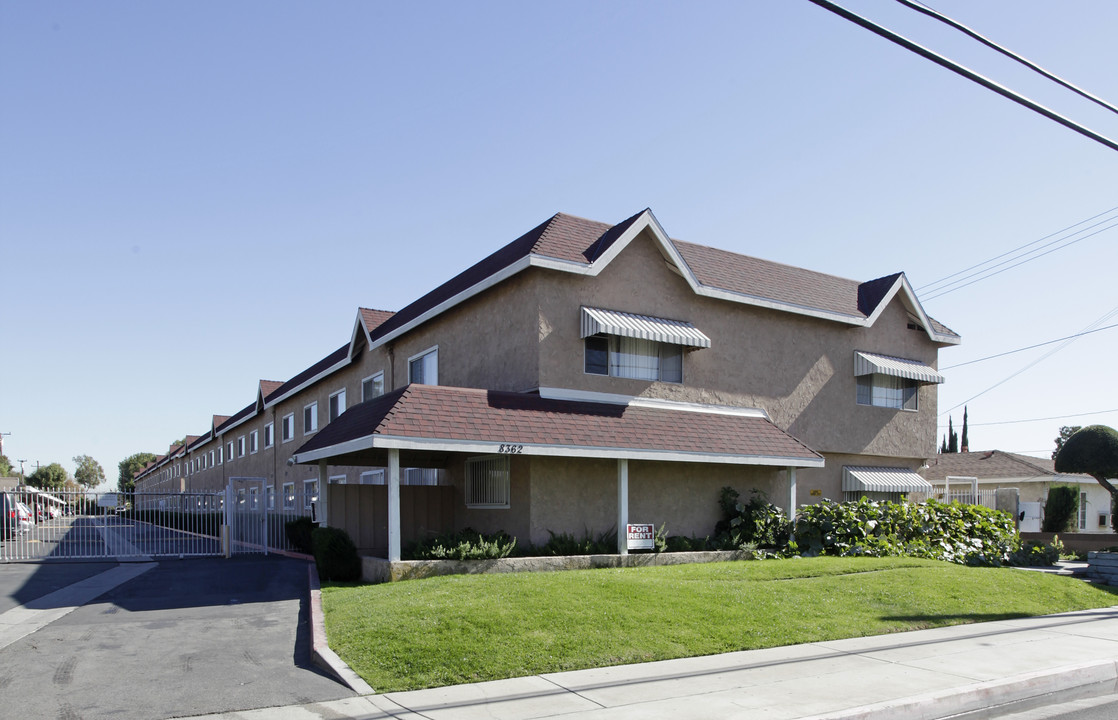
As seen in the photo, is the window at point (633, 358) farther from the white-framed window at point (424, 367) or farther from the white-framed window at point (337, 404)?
the white-framed window at point (337, 404)

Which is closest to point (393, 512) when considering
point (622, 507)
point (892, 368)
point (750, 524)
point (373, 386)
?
point (622, 507)

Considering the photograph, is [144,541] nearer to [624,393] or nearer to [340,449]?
[340,449]

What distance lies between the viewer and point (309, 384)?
33156 millimetres

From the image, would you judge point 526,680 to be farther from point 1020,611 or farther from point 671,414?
point 671,414

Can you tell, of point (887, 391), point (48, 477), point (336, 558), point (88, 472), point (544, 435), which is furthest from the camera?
point (88, 472)

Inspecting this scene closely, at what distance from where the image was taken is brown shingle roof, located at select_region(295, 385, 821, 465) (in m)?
15.8

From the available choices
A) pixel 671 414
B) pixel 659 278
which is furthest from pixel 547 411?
pixel 659 278

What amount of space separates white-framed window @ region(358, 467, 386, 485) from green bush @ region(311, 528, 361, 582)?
32.7ft

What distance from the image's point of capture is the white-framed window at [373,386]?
27222mm

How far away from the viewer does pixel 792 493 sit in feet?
67.6

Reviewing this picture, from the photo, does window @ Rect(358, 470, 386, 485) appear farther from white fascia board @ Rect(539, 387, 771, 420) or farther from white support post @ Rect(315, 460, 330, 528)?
white fascia board @ Rect(539, 387, 771, 420)

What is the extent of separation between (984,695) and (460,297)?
583 inches

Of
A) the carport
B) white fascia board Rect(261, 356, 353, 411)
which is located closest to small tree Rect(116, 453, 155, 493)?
white fascia board Rect(261, 356, 353, 411)

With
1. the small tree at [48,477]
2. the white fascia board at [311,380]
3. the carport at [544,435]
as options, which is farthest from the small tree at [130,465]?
the carport at [544,435]
